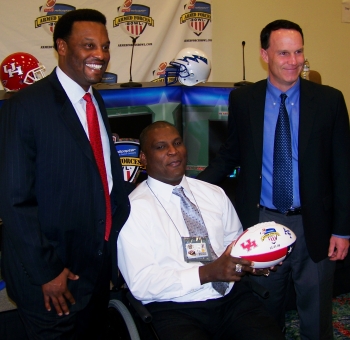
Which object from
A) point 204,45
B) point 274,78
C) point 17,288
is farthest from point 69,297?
point 204,45

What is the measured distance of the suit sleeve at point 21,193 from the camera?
1.57 meters

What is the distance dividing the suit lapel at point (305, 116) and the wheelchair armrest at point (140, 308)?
3.30 ft

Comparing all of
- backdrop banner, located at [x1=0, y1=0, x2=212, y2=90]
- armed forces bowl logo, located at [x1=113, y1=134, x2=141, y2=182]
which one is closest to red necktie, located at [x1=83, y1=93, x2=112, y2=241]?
armed forces bowl logo, located at [x1=113, y1=134, x2=141, y2=182]

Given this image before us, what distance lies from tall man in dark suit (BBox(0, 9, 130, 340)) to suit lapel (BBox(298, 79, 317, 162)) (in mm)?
892

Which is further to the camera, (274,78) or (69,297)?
(274,78)

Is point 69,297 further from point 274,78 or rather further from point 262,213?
point 274,78

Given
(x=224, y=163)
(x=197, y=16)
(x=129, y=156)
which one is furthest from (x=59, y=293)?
(x=197, y=16)

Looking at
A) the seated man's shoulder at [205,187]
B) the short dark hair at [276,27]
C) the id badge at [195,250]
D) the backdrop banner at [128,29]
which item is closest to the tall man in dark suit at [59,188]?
the id badge at [195,250]

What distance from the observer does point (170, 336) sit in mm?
1916

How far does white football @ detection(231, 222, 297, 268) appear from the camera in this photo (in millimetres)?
1934

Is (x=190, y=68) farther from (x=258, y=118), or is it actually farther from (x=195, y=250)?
(x=195, y=250)

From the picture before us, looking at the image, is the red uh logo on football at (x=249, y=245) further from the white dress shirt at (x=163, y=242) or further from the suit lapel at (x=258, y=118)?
the suit lapel at (x=258, y=118)

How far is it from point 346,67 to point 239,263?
4.35m

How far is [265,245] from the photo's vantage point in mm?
1934
